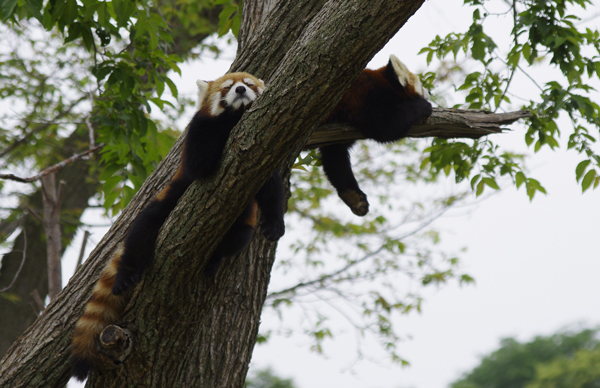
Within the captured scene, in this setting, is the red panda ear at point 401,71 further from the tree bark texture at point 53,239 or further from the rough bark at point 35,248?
the tree bark texture at point 53,239

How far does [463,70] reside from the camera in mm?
7270

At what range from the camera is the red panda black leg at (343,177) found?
4578 mm

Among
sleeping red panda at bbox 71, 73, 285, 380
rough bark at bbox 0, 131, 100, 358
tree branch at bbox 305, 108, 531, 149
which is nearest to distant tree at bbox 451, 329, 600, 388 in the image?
rough bark at bbox 0, 131, 100, 358

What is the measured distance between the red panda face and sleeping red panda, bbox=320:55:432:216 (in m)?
0.95

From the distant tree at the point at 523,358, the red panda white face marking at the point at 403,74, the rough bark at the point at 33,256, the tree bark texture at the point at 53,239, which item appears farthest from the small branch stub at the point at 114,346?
the distant tree at the point at 523,358

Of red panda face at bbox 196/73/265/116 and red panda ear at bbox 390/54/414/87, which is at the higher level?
red panda ear at bbox 390/54/414/87

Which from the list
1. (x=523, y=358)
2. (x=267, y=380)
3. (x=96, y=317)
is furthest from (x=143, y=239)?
(x=523, y=358)

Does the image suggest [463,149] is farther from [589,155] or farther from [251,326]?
[251,326]

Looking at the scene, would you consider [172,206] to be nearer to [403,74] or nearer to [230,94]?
[230,94]

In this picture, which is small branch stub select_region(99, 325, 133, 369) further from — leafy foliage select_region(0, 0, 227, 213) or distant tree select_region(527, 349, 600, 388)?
distant tree select_region(527, 349, 600, 388)

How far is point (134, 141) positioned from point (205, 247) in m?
2.03

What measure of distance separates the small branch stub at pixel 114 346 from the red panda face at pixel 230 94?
4.17 feet

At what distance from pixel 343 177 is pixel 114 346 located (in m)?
2.71

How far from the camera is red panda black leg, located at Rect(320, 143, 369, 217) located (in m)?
4.58
